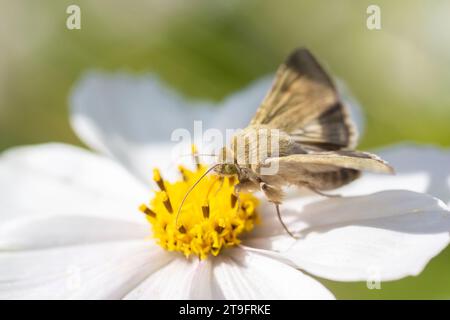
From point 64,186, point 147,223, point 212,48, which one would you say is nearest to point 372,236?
point 147,223

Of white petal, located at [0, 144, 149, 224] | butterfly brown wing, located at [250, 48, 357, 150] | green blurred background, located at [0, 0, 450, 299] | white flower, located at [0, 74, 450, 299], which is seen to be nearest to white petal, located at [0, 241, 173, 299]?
white flower, located at [0, 74, 450, 299]

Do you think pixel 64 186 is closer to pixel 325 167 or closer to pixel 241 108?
pixel 241 108

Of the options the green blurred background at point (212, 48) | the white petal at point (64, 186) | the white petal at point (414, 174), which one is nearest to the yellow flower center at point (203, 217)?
the white petal at point (64, 186)

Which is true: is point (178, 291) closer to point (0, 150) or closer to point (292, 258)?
Result: point (292, 258)

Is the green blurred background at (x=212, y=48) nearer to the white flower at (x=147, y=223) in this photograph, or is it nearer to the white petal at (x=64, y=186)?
the white flower at (x=147, y=223)

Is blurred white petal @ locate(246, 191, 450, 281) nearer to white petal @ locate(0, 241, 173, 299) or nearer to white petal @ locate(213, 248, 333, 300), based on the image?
white petal @ locate(213, 248, 333, 300)
